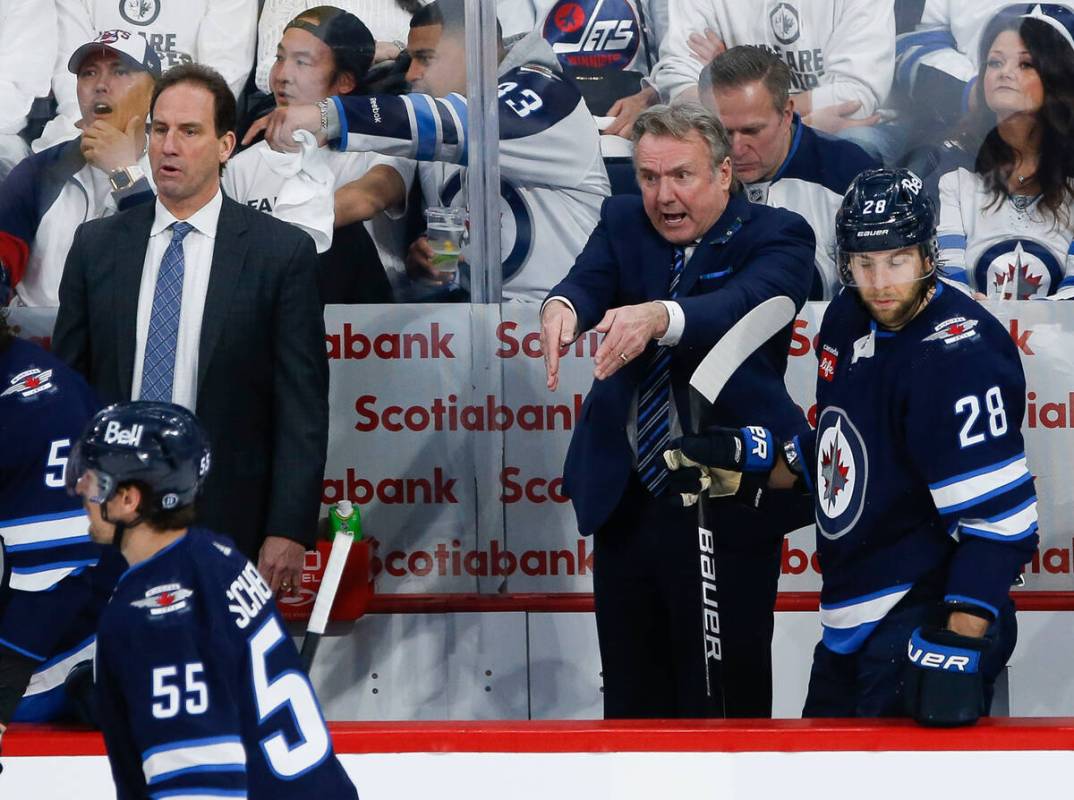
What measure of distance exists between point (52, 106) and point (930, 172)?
204 cm

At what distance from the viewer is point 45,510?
8.18 ft

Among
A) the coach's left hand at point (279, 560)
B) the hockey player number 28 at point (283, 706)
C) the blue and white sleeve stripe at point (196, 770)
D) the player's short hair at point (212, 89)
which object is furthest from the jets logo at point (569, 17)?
the blue and white sleeve stripe at point (196, 770)

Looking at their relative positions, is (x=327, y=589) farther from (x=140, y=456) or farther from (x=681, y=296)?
(x=681, y=296)

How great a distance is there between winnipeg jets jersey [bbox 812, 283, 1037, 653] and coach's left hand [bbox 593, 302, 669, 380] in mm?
303

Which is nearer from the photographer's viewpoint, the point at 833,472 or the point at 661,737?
the point at 661,737

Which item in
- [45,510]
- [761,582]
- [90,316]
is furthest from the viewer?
[90,316]

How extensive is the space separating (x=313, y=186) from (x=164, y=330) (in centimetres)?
64

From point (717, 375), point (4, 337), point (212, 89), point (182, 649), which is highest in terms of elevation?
point (212, 89)

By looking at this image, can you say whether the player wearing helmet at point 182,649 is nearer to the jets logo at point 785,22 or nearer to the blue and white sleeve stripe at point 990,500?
the blue and white sleeve stripe at point 990,500

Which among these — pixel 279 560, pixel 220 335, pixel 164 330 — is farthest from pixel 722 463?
pixel 164 330

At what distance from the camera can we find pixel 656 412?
2953mm

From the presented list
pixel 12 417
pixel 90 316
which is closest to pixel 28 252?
pixel 90 316

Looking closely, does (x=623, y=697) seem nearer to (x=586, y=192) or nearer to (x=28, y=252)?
→ (x=586, y=192)

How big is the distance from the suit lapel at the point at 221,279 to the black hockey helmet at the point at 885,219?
4.11ft
